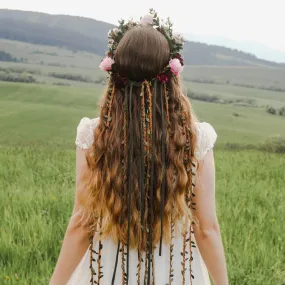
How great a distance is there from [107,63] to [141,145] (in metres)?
0.35

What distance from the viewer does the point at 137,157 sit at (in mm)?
2039

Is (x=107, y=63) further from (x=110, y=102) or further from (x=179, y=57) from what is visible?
(x=179, y=57)

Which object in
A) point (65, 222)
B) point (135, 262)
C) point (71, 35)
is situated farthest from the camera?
point (71, 35)

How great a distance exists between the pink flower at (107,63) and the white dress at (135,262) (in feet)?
0.76

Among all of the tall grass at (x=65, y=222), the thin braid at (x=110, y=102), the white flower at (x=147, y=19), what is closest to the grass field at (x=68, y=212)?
the tall grass at (x=65, y=222)

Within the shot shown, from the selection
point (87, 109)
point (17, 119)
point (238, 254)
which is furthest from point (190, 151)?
point (87, 109)

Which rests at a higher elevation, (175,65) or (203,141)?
(175,65)

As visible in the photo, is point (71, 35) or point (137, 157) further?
point (71, 35)

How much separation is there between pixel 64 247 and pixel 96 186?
0.34m

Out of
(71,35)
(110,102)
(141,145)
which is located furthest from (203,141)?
(71,35)

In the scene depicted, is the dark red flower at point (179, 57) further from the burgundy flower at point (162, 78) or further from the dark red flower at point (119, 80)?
the dark red flower at point (119, 80)

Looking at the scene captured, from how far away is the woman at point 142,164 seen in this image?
1996 mm

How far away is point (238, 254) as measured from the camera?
361 centimetres

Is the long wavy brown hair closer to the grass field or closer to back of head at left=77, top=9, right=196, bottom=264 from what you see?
back of head at left=77, top=9, right=196, bottom=264
